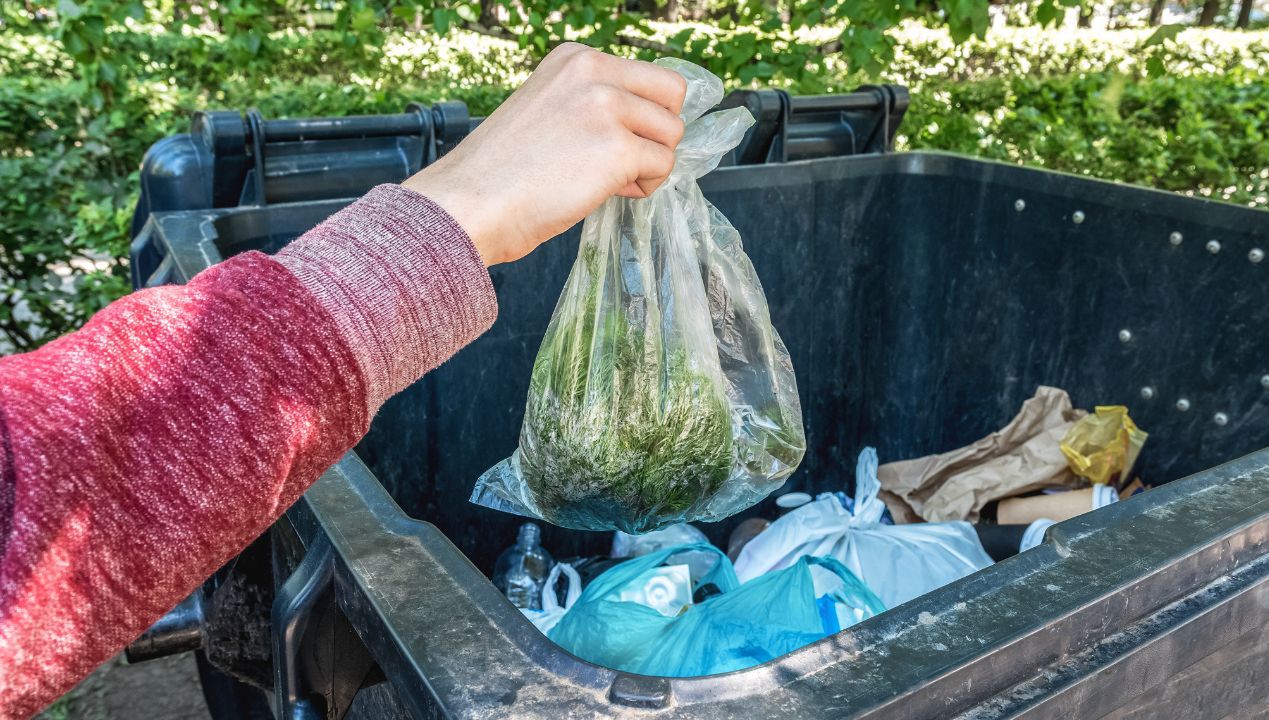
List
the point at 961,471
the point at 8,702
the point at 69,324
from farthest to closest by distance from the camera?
1. the point at 69,324
2. the point at 961,471
3. the point at 8,702

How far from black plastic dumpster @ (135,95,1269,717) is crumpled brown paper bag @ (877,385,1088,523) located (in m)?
0.08

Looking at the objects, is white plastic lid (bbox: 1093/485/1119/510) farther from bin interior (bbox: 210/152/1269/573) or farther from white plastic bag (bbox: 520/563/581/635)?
white plastic bag (bbox: 520/563/581/635)

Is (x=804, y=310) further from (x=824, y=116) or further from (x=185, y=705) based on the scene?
(x=185, y=705)

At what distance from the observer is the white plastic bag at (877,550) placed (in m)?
1.83

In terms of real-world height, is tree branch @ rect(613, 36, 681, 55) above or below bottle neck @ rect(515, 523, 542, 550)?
above

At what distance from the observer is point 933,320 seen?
2410 millimetres

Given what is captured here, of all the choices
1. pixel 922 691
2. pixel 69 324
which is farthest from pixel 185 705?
pixel 922 691

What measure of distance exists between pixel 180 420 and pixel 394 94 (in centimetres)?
504

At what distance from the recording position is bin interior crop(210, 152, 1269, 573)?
1.86 metres

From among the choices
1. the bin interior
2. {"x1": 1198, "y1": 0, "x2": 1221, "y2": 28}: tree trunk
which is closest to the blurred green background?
the bin interior

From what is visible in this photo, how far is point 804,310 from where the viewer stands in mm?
2312

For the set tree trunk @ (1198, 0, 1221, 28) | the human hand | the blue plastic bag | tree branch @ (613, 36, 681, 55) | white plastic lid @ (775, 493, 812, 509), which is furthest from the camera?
tree trunk @ (1198, 0, 1221, 28)

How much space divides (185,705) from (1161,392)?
2419mm

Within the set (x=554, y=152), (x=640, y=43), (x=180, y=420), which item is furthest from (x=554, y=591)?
(x=640, y=43)
